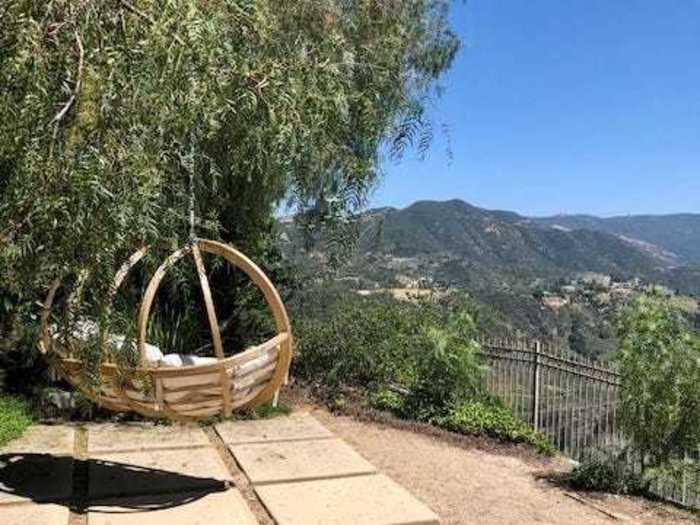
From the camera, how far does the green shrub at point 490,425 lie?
741cm

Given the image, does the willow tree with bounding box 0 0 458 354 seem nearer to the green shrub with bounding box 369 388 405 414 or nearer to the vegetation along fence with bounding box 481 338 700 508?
the green shrub with bounding box 369 388 405 414

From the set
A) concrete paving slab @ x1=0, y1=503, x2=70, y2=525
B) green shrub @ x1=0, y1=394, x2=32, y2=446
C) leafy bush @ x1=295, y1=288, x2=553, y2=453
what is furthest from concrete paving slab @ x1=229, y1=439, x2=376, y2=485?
green shrub @ x1=0, y1=394, x2=32, y2=446

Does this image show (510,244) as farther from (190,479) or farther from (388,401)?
(190,479)

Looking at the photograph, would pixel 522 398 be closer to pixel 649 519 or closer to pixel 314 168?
pixel 649 519

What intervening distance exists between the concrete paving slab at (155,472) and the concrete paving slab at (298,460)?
23cm

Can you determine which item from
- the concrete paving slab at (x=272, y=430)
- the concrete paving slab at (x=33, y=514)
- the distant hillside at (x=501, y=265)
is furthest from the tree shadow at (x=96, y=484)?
the distant hillside at (x=501, y=265)

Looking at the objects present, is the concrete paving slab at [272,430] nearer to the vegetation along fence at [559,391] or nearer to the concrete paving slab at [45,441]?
the concrete paving slab at [45,441]

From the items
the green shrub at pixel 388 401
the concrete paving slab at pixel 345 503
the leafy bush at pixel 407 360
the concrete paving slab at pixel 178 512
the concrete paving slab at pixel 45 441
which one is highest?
the leafy bush at pixel 407 360

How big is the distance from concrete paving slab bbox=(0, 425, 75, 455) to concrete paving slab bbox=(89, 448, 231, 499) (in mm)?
378

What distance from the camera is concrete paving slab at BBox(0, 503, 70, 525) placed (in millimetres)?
4328

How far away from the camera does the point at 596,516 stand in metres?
5.31

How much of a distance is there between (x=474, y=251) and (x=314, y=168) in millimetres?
57041

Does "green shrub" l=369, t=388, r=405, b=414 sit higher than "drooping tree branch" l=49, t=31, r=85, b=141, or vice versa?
"drooping tree branch" l=49, t=31, r=85, b=141

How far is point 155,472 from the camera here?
543 centimetres
